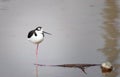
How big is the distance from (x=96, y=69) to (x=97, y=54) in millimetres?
61

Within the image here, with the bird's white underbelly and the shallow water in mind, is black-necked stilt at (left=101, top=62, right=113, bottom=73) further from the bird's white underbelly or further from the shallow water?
the bird's white underbelly

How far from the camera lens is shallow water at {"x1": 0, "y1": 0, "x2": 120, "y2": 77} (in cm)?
112

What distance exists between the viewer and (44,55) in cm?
113

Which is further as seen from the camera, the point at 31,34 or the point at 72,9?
the point at 72,9

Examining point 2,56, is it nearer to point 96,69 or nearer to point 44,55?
point 44,55

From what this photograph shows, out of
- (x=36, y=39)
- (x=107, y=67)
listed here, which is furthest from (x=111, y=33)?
(x=36, y=39)

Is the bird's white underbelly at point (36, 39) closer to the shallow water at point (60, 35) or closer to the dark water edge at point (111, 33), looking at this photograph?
the shallow water at point (60, 35)

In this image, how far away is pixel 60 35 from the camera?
115cm

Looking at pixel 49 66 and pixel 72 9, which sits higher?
pixel 72 9

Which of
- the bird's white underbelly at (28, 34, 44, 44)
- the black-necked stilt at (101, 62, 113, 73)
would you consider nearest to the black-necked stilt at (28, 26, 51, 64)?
the bird's white underbelly at (28, 34, 44, 44)

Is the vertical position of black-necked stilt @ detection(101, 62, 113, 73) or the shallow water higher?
the shallow water

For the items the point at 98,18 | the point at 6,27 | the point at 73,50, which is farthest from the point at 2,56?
the point at 98,18

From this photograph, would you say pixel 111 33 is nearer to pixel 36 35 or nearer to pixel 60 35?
pixel 60 35

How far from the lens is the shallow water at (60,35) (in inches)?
44.3
